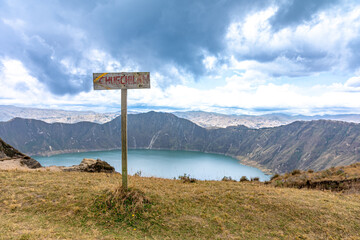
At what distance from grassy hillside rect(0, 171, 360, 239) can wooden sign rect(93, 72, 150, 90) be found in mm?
3499

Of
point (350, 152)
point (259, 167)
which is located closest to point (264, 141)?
point (259, 167)

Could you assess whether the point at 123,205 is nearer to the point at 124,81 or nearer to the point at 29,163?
the point at 124,81

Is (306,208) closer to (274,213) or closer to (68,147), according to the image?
(274,213)

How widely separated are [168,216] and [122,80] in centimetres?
442

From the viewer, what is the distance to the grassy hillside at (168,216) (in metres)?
4.83

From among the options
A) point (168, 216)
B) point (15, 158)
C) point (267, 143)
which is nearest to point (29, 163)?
point (15, 158)

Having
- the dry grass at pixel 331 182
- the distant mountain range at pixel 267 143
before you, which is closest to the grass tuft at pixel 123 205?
the dry grass at pixel 331 182

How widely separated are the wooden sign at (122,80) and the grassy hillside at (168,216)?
138 inches

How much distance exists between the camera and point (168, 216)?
563 centimetres

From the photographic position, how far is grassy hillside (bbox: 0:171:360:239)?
4832 mm

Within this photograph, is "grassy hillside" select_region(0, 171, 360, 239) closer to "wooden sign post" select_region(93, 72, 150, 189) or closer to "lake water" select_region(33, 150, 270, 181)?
"wooden sign post" select_region(93, 72, 150, 189)

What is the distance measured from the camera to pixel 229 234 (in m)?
5.06

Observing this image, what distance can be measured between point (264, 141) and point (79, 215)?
18360 centimetres

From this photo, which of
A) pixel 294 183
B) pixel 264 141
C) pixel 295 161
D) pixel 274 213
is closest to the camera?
pixel 274 213
